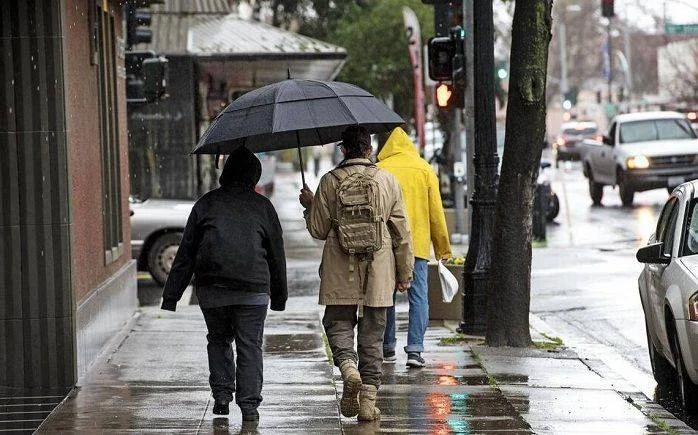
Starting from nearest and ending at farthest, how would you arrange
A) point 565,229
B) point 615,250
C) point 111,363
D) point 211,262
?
1. point 211,262
2. point 111,363
3. point 615,250
4. point 565,229

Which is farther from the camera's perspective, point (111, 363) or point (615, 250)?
point (615, 250)

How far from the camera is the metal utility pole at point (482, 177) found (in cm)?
1291

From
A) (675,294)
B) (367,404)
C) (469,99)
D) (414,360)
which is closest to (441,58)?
(469,99)

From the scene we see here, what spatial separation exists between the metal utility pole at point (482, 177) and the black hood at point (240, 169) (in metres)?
4.48

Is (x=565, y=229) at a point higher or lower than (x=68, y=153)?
lower

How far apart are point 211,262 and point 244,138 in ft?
2.86

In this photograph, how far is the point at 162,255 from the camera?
756 inches

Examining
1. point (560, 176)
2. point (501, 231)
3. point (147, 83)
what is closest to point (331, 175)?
point (501, 231)

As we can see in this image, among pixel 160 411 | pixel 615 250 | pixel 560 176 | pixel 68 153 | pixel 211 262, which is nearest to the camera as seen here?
pixel 211 262

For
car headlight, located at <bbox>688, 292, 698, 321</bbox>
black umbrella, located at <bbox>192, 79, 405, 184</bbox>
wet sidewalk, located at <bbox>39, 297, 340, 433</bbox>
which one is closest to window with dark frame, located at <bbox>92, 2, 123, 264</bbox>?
wet sidewalk, located at <bbox>39, 297, 340, 433</bbox>

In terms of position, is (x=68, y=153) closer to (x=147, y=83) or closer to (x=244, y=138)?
(x=244, y=138)

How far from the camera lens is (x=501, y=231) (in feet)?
39.8

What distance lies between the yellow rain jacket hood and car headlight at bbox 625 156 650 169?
2103cm

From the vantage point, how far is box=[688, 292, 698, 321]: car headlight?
29.7 ft
